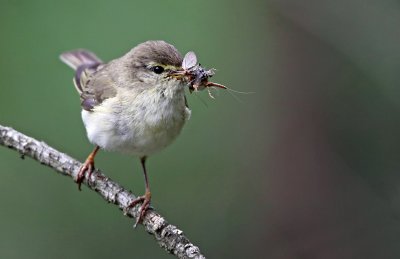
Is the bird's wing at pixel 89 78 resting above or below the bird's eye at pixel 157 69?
above

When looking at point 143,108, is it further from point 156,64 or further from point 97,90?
point 97,90

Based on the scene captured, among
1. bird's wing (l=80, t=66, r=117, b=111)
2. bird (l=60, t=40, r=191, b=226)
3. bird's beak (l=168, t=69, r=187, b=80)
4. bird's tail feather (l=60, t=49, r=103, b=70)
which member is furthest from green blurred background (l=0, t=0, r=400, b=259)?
bird's beak (l=168, t=69, r=187, b=80)

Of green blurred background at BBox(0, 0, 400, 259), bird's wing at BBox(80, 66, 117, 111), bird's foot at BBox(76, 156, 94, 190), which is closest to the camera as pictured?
bird's foot at BBox(76, 156, 94, 190)

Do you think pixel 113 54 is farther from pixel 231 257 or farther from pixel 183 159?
pixel 231 257

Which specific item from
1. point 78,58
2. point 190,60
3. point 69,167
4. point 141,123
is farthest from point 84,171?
point 78,58

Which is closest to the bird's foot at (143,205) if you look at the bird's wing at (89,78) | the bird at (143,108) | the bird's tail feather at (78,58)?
the bird at (143,108)

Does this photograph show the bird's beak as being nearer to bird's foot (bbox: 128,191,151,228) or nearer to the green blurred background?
bird's foot (bbox: 128,191,151,228)

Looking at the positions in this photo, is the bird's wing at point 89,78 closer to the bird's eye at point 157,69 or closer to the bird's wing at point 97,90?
the bird's wing at point 97,90
